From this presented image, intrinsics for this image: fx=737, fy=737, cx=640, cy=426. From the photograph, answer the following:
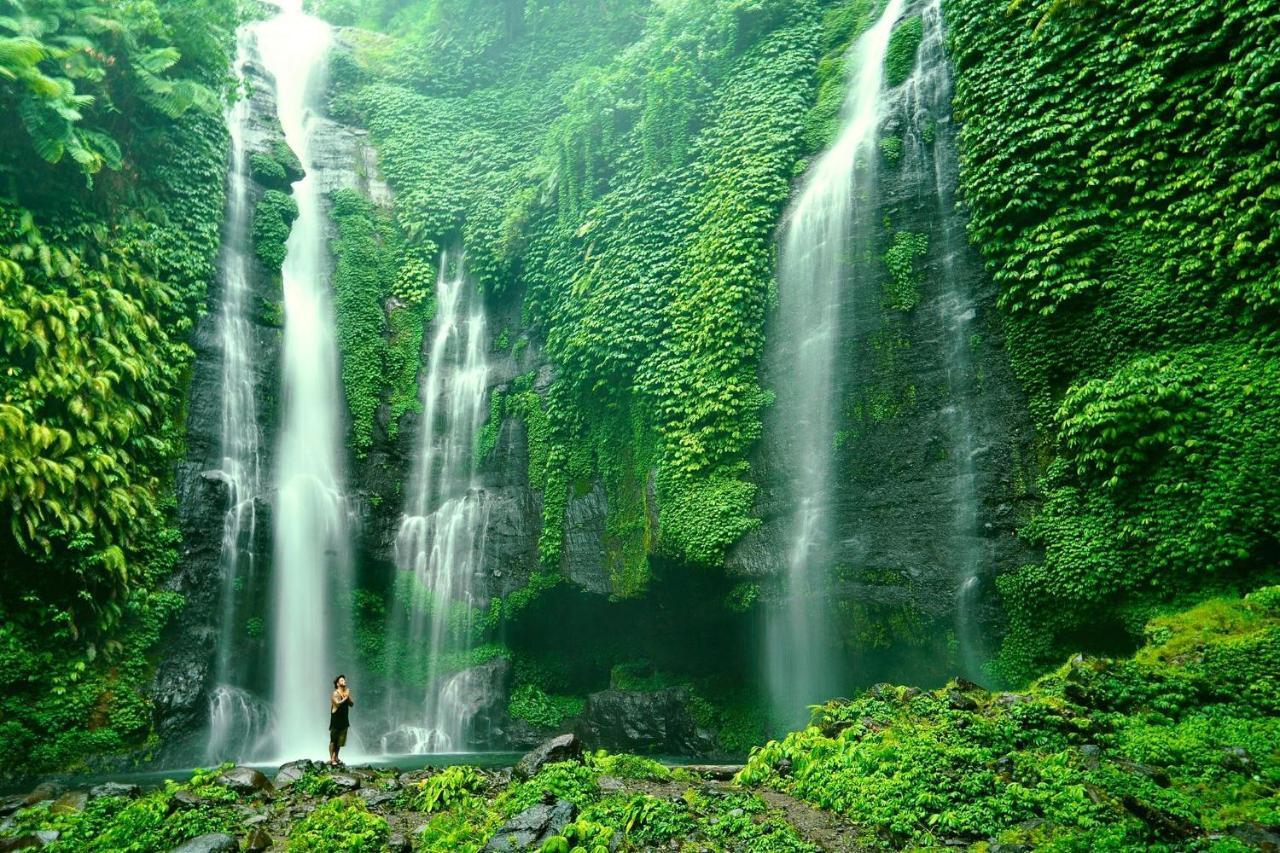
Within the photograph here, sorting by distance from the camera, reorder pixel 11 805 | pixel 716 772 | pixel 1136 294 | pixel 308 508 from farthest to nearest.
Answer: pixel 308 508
pixel 1136 294
pixel 716 772
pixel 11 805

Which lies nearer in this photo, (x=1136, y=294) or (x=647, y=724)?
(x=1136, y=294)

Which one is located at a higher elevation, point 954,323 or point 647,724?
point 954,323

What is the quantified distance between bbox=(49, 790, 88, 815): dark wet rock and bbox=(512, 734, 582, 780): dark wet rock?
3845mm

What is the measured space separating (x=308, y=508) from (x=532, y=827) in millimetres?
11808

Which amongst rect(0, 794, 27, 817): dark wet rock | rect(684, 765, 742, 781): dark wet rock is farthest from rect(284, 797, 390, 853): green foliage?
rect(684, 765, 742, 781): dark wet rock

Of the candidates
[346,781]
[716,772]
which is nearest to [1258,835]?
[716,772]

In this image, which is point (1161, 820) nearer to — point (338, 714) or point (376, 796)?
point (376, 796)

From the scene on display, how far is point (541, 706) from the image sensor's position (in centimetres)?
1495

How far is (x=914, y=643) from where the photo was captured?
35.4ft

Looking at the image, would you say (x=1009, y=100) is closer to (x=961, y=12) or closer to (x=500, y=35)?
(x=961, y=12)

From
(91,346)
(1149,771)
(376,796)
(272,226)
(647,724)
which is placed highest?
(272,226)

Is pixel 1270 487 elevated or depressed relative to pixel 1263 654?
elevated

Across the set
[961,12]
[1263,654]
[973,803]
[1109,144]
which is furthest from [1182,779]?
[961,12]

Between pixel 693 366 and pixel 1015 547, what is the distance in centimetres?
616
